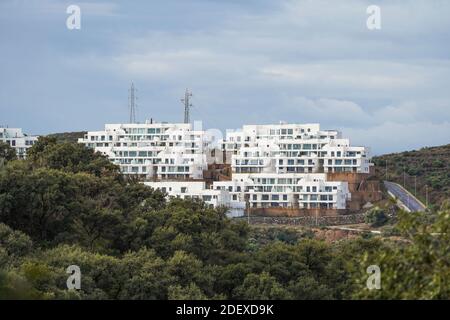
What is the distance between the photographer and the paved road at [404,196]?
92312mm

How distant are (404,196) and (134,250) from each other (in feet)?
179

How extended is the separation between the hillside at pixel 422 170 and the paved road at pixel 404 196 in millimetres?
846

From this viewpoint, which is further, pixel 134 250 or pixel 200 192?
pixel 200 192

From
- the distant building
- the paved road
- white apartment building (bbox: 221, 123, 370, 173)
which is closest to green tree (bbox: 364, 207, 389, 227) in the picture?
the paved road

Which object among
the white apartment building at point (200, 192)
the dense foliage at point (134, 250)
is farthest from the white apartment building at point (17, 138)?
the dense foliage at point (134, 250)

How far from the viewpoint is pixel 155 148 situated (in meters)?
113

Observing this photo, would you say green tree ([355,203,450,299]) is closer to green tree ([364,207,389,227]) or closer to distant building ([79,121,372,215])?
green tree ([364,207,389,227])

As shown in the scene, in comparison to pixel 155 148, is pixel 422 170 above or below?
below

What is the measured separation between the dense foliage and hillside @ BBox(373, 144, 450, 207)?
4413 centimetres

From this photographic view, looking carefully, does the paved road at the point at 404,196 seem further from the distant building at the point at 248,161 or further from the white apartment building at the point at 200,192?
the white apartment building at the point at 200,192

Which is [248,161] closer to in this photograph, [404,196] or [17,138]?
[404,196]

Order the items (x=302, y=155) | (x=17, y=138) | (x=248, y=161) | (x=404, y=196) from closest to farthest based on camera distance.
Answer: (x=404, y=196) < (x=248, y=161) < (x=302, y=155) < (x=17, y=138)

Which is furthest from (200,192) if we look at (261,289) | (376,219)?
(261,289)
